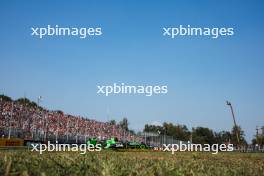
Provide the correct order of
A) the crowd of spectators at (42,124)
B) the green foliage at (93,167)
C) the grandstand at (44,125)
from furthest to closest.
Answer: the crowd of spectators at (42,124) → the grandstand at (44,125) → the green foliage at (93,167)

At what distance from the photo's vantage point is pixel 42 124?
202 ft

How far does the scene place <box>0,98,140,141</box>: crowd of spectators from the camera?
51156 mm

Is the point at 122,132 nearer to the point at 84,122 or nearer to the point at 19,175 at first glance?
the point at 84,122

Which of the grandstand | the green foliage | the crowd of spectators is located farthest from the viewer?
the crowd of spectators

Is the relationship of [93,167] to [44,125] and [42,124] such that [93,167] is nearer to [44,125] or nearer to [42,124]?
[42,124]

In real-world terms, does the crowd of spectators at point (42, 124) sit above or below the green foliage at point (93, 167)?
above

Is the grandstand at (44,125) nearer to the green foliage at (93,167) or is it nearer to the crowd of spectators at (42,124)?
the crowd of spectators at (42,124)

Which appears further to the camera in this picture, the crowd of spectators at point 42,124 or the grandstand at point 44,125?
the crowd of spectators at point 42,124

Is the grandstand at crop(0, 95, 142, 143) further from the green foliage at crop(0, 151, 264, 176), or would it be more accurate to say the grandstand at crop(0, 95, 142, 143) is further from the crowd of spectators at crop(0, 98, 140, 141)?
the green foliage at crop(0, 151, 264, 176)

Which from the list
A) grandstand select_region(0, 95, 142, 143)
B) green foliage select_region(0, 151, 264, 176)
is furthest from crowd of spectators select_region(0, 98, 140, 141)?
green foliage select_region(0, 151, 264, 176)

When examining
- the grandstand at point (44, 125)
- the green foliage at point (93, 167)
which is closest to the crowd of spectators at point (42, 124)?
the grandstand at point (44, 125)

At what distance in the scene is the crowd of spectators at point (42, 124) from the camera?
51156 mm

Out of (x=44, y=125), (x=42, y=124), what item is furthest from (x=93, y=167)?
(x=44, y=125)

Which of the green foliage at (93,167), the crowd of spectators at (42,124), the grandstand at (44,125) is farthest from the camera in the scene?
the crowd of spectators at (42,124)
